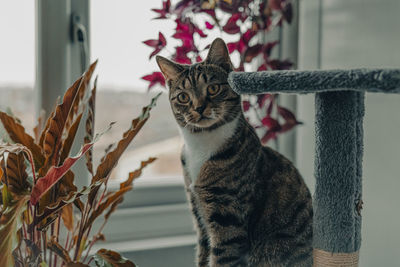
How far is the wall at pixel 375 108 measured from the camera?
1088 mm

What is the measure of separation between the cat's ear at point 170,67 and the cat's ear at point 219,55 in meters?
0.07

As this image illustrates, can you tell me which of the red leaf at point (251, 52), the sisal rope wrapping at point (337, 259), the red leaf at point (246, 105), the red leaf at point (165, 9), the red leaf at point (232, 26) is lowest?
the sisal rope wrapping at point (337, 259)

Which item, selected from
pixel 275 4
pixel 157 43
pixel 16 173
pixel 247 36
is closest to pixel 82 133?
pixel 157 43

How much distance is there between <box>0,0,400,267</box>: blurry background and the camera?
3.67ft

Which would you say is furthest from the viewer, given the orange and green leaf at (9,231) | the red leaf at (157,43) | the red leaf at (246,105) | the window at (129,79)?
the window at (129,79)

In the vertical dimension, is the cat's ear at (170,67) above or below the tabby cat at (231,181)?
above

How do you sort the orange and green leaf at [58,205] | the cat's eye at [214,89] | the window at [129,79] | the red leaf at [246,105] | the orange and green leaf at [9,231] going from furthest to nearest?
the window at [129,79] → the red leaf at [246,105] → the cat's eye at [214,89] → the orange and green leaf at [58,205] → the orange and green leaf at [9,231]

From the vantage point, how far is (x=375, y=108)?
1.16m

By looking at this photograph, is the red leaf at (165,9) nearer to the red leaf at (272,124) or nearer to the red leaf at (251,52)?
the red leaf at (251,52)

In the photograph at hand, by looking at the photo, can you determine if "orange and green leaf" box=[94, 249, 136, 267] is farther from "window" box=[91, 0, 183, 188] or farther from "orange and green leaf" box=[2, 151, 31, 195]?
"window" box=[91, 0, 183, 188]

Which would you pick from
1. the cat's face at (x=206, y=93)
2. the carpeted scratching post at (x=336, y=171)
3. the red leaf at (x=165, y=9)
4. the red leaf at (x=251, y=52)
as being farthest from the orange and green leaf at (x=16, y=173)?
the red leaf at (x=251, y=52)

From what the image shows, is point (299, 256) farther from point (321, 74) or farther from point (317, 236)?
point (321, 74)

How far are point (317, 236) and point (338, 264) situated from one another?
2.6 inches

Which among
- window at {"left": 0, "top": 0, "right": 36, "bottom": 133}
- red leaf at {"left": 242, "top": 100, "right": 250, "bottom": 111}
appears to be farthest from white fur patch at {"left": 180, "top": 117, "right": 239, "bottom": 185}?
window at {"left": 0, "top": 0, "right": 36, "bottom": 133}
